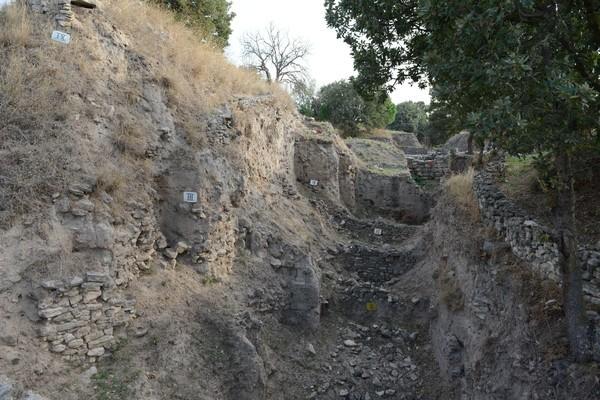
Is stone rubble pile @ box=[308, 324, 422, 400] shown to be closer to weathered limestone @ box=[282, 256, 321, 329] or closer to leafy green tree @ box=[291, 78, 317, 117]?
weathered limestone @ box=[282, 256, 321, 329]

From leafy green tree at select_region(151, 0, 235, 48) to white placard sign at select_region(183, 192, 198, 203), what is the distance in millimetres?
6355

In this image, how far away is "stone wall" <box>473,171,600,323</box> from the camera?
235 inches

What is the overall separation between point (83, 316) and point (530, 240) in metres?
6.63

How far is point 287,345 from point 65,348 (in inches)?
162

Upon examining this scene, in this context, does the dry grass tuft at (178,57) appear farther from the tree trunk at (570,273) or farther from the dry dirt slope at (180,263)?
the tree trunk at (570,273)

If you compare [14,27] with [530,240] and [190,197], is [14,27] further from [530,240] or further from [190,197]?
[530,240]

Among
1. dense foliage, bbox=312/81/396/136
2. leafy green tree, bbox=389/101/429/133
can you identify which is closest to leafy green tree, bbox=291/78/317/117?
dense foliage, bbox=312/81/396/136

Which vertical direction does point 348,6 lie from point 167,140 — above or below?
above

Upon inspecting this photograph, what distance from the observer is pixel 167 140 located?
28.8 feet

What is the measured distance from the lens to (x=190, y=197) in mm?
8547

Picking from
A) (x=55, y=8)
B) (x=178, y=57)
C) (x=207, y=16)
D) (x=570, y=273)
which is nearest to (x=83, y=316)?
(x=55, y=8)

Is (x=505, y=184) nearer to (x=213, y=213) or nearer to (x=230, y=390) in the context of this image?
(x=213, y=213)

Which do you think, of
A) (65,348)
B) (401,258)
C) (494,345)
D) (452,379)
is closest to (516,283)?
(494,345)

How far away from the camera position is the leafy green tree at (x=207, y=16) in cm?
1371
